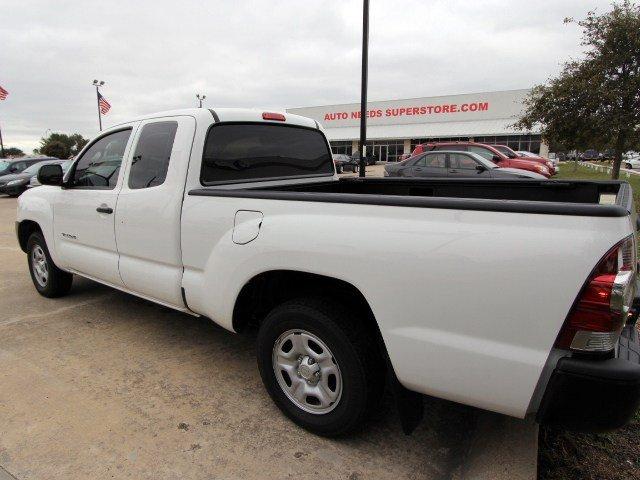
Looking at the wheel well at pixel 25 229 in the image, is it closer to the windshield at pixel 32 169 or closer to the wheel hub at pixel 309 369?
the wheel hub at pixel 309 369

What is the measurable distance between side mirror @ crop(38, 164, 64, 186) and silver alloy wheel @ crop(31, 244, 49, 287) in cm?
99

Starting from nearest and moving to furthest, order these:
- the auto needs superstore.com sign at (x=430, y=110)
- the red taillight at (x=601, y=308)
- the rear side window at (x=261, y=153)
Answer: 1. the red taillight at (x=601, y=308)
2. the rear side window at (x=261, y=153)
3. the auto needs superstore.com sign at (x=430, y=110)

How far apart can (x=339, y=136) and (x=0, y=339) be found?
46.7 metres

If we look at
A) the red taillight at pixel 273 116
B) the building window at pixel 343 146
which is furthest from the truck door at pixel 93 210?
the building window at pixel 343 146

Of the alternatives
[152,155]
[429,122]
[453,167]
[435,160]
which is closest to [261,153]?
[152,155]

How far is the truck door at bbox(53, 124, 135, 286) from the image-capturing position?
370cm

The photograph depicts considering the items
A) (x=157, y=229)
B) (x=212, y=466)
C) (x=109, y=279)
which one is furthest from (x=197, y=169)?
(x=212, y=466)

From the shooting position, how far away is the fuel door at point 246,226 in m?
2.55

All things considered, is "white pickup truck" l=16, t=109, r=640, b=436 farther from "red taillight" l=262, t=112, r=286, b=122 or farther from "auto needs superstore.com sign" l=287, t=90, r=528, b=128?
"auto needs superstore.com sign" l=287, t=90, r=528, b=128

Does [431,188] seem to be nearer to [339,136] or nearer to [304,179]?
[304,179]

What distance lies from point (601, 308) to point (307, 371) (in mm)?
1467

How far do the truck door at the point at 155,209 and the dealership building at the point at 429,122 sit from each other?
35.3 m

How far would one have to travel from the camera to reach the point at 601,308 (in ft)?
5.45

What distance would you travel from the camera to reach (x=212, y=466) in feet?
7.73
